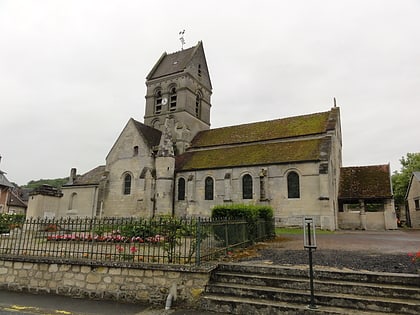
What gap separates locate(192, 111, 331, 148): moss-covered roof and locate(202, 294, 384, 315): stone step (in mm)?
22245

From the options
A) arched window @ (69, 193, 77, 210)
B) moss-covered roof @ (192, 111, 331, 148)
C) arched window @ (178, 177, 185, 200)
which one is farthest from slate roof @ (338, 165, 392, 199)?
arched window @ (69, 193, 77, 210)

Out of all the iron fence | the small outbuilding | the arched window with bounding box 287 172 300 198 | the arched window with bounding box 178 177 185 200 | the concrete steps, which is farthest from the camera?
the arched window with bounding box 178 177 185 200

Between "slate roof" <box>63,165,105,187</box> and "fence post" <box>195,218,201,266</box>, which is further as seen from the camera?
"slate roof" <box>63,165,105,187</box>

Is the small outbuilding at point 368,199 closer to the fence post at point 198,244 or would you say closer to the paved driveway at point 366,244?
the paved driveway at point 366,244

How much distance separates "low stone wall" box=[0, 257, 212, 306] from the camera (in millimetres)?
6621

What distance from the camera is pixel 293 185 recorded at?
23891 mm

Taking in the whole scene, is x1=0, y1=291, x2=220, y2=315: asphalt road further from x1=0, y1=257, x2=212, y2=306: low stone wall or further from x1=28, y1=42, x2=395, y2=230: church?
x1=28, y1=42, x2=395, y2=230: church

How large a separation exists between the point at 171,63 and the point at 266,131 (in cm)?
1733

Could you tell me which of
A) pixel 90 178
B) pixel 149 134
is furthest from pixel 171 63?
pixel 90 178

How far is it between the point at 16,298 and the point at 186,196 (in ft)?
68.3

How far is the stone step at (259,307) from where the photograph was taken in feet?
17.8

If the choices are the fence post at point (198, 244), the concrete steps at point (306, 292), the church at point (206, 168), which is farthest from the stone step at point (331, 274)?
the church at point (206, 168)

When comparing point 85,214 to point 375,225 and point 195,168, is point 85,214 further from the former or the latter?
point 375,225

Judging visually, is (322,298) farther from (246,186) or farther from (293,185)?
(246,186)
